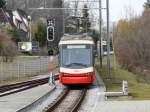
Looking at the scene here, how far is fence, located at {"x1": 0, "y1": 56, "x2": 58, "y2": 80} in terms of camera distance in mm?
48375

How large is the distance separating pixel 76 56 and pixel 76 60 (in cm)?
29

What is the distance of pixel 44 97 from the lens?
27.9 meters

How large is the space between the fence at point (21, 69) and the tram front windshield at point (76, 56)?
1401 centimetres

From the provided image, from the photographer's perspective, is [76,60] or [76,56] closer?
[76,60]

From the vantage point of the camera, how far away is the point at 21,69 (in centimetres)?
5319

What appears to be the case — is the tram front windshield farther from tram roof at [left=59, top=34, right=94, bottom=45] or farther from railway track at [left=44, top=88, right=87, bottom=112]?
railway track at [left=44, top=88, right=87, bottom=112]

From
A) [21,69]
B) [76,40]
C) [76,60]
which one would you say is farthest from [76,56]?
[21,69]

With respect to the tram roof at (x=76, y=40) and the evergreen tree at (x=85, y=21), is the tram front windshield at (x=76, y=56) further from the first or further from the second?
the evergreen tree at (x=85, y=21)

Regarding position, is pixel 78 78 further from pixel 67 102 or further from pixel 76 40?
pixel 67 102

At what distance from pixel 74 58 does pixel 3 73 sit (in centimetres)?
1518

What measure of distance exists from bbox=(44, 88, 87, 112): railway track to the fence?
48.5 feet

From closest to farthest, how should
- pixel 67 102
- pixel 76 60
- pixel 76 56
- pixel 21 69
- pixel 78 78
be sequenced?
pixel 67 102, pixel 78 78, pixel 76 60, pixel 76 56, pixel 21 69

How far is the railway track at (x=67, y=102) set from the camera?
23.0 meters

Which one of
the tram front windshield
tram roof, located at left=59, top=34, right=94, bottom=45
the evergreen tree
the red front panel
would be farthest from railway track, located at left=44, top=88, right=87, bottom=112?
the evergreen tree
